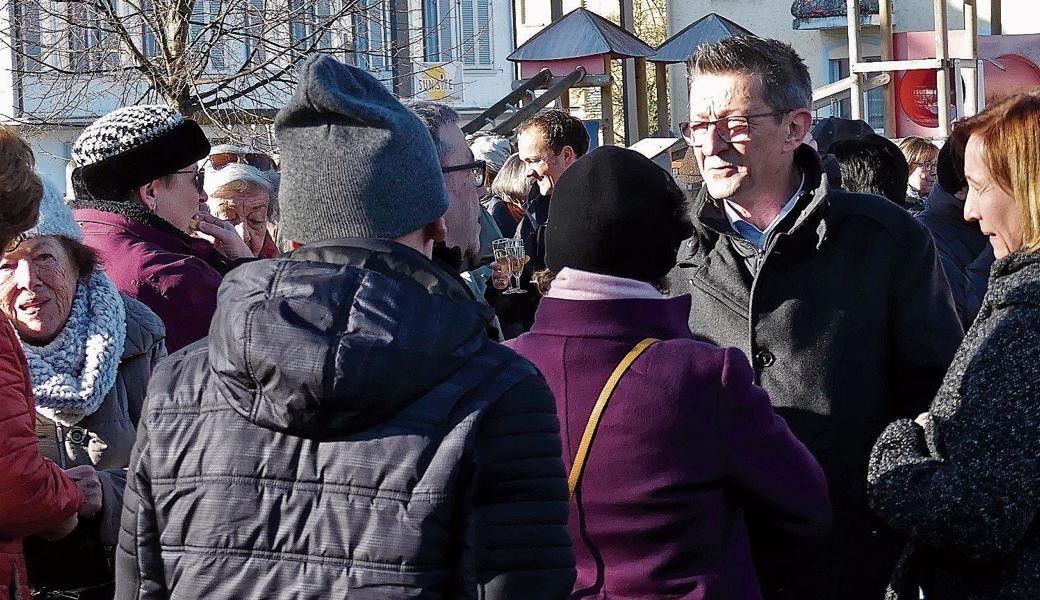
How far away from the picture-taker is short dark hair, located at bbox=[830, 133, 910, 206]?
570 cm

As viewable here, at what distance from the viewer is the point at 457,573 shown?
6.65ft

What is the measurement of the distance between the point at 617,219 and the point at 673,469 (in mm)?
507

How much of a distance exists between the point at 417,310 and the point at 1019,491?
128 centimetres

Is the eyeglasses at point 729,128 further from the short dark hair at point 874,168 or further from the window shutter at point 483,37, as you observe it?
the window shutter at point 483,37

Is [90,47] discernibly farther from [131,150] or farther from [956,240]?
[956,240]

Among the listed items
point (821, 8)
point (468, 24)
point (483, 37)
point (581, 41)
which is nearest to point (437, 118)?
point (581, 41)

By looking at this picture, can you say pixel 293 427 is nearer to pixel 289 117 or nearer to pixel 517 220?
pixel 289 117

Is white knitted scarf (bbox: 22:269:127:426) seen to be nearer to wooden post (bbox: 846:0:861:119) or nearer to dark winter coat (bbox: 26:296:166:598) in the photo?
dark winter coat (bbox: 26:296:166:598)

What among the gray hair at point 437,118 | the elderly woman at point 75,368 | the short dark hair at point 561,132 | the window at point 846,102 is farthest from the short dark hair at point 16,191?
the window at point 846,102

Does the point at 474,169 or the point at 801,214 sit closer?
the point at 801,214

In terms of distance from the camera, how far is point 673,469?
2436 millimetres

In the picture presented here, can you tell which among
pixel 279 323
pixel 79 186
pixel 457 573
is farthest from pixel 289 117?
pixel 79 186

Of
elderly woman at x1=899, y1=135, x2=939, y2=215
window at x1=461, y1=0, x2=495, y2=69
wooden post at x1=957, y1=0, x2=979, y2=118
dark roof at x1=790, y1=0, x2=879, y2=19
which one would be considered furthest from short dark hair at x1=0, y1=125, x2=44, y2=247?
window at x1=461, y1=0, x2=495, y2=69

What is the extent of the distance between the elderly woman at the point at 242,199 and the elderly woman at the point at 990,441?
3965mm
